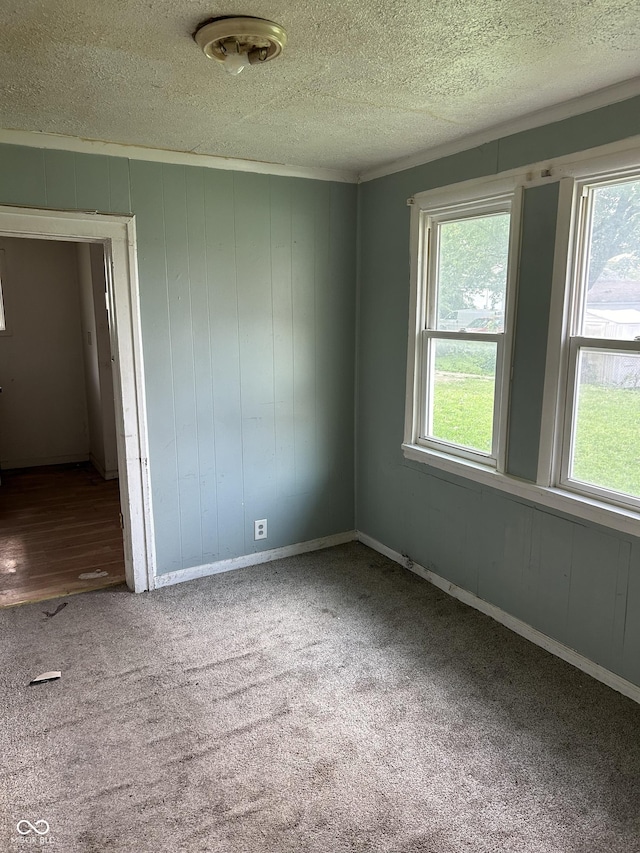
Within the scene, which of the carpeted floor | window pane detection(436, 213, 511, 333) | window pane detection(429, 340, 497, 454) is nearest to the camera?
the carpeted floor

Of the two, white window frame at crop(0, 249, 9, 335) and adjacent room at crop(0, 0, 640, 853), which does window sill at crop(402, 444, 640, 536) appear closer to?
adjacent room at crop(0, 0, 640, 853)

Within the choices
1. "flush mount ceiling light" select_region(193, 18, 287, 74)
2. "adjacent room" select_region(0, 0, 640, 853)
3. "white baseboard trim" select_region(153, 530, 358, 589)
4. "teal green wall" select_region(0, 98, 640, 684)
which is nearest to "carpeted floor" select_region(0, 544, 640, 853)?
"adjacent room" select_region(0, 0, 640, 853)

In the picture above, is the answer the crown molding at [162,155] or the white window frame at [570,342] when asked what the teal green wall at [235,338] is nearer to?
the crown molding at [162,155]

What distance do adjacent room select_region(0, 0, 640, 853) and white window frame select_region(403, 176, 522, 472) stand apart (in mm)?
18

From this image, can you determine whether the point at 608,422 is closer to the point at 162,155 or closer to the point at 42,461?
the point at 162,155

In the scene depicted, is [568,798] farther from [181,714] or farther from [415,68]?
[415,68]

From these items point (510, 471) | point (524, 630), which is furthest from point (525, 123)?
point (524, 630)

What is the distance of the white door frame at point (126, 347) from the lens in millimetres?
2947

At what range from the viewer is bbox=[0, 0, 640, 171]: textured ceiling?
5.35 feet

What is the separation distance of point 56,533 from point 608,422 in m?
3.71

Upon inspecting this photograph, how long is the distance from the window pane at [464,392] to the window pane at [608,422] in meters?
0.51

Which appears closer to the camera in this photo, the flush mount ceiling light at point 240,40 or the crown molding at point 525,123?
the flush mount ceiling light at point 240,40

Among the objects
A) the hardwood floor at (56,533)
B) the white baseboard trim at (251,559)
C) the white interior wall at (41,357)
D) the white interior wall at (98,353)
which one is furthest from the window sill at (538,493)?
the white interior wall at (41,357)

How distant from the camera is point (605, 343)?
2.45 metres
